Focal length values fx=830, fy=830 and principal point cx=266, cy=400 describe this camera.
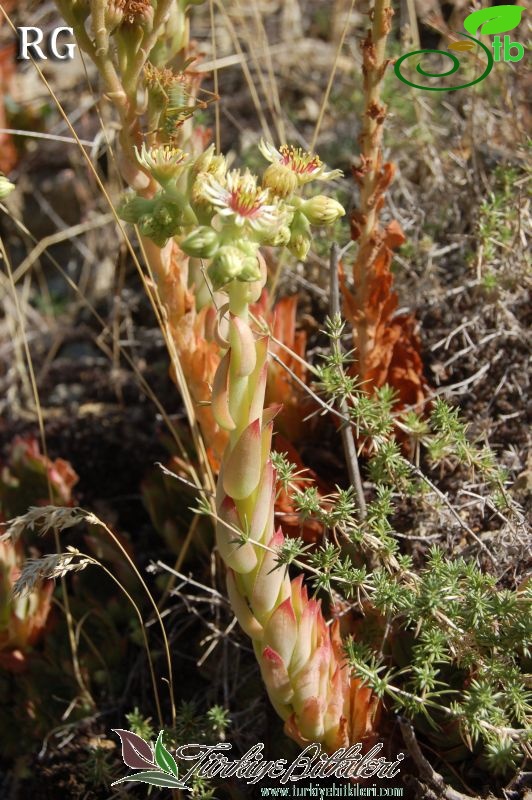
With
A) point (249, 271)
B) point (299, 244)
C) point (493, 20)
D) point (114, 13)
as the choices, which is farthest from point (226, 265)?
point (493, 20)

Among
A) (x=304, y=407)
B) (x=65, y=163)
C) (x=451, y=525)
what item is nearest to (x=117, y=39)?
(x=304, y=407)

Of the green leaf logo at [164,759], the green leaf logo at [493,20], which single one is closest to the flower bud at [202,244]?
the green leaf logo at [164,759]

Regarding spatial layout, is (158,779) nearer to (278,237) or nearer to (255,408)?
(255,408)

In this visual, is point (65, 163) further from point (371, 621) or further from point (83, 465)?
point (371, 621)

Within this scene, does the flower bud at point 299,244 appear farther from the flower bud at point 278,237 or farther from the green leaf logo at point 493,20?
the green leaf logo at point 493,20

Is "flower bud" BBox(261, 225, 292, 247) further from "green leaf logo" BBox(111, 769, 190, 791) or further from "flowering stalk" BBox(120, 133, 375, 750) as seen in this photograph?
"green leaf logo" BBox(111, 769, 190, 791)

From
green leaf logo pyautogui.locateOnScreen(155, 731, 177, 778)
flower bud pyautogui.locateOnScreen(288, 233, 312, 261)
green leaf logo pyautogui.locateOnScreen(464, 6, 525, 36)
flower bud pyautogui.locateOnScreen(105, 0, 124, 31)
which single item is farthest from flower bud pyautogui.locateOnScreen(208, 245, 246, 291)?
green leaf logo pyautogui.locateOnScreen(464, 6, 525, 36)
